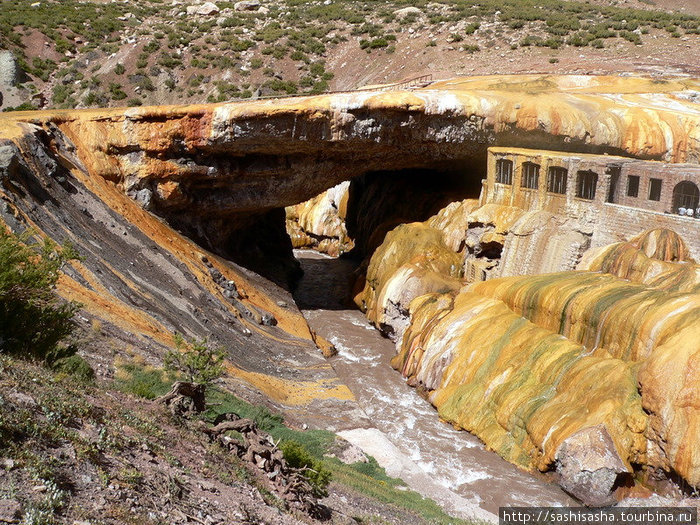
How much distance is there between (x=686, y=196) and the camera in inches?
1026

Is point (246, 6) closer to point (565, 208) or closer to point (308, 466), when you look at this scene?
point (565, 208)

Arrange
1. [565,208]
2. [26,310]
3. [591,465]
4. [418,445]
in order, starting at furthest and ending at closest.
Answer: [565,208] → [418,445] → [591,465] → [26,310]

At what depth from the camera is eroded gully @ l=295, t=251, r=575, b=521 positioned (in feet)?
59.7

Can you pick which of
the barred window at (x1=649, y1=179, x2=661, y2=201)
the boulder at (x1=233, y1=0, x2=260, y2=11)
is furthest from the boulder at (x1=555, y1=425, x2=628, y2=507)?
the boulder at (x1=233, y1=0, x2=260, y2=11)

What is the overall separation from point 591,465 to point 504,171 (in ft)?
56.1

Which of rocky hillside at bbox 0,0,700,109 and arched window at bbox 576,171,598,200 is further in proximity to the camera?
rocky hillside at bbox 0,0,700,109

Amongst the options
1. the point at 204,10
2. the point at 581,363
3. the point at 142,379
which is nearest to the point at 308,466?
the point at 142,379

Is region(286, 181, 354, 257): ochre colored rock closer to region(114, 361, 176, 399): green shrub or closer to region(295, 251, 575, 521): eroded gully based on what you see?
region(295, 251, 575, 521): eroded gully

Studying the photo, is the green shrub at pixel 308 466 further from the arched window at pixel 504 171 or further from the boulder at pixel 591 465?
the arched window at pixel 504 171

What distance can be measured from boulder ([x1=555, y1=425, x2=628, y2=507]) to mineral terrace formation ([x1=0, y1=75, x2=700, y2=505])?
0.17ft

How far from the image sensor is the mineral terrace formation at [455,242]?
61.8ft

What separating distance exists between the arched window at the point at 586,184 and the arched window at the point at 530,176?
7.22 feet

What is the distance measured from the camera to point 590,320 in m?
20.8

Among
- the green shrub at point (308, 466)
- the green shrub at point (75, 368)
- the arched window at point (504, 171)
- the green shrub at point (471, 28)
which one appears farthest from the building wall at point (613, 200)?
the green shrub at point (471, 28)
